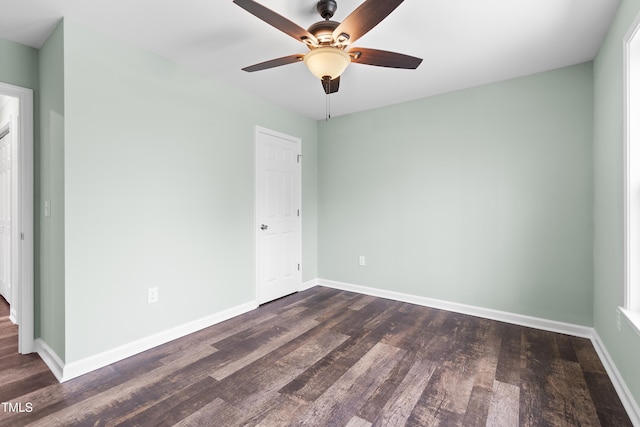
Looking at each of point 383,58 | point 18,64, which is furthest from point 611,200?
point 18,64

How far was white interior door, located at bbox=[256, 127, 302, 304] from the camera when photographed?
355cm

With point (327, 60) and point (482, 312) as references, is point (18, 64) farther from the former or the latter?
point (482, 312)

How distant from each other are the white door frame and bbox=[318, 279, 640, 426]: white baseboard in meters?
3.11

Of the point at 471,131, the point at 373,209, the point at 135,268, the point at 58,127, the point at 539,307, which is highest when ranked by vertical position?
the point at 471,131

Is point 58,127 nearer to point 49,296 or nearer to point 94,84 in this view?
point 94,84

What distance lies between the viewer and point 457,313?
129 inches

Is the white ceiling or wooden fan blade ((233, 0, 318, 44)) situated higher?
the white ceiling

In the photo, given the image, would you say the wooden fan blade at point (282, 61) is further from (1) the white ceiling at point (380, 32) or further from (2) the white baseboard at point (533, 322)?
(2) the white baseboard at point (533, 322)

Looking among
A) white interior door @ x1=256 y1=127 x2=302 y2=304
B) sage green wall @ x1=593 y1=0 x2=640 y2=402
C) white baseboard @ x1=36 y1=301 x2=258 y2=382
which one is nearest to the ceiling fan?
sage green wall @ x1=593 y1=0 x2=640 y2=402

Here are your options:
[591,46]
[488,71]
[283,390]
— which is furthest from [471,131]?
[283,390]

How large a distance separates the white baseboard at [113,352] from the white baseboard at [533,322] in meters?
1.90

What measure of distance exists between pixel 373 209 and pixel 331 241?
2.66ft

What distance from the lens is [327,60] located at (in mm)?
1856

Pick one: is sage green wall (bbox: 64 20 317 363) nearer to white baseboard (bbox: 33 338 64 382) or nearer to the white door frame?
white baseboard (bbox: 33 338 64 382)
